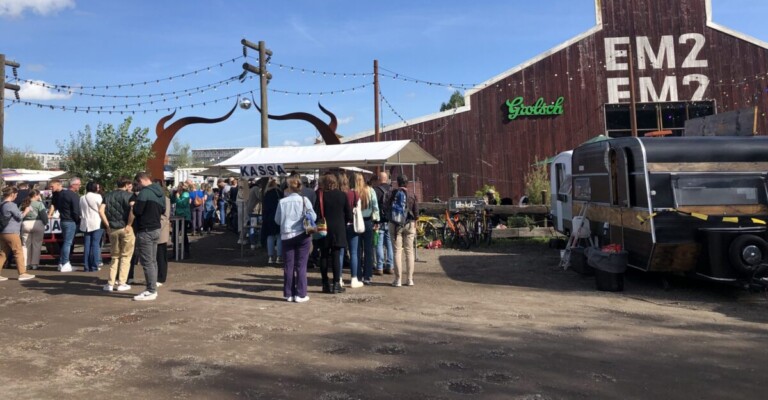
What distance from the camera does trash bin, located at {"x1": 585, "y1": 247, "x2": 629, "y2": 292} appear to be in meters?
7.65

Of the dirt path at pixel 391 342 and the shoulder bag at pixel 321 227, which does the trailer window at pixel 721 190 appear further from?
Result: the shoulder bag at pixel 321 227

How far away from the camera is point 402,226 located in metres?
8.26

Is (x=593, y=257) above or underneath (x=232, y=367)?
above

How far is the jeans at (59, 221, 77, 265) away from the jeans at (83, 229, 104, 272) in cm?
46

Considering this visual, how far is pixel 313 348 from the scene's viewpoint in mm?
5074

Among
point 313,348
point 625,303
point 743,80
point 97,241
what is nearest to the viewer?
point 313,348

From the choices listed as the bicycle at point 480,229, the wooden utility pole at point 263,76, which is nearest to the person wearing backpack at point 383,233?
the bicycle at point 480,229

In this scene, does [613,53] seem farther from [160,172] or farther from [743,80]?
[160,172]

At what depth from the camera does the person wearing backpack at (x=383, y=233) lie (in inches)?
351

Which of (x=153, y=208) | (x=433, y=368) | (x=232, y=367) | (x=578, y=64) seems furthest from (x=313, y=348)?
(x=578, y=64)

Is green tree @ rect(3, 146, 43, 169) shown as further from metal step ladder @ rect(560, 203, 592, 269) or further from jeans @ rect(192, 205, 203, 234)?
metal step ladder @ rect(560, 203, 592, 269)

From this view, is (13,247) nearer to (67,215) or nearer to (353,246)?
(67,215)

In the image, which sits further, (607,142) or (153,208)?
(607,142)

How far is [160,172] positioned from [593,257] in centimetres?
1314
